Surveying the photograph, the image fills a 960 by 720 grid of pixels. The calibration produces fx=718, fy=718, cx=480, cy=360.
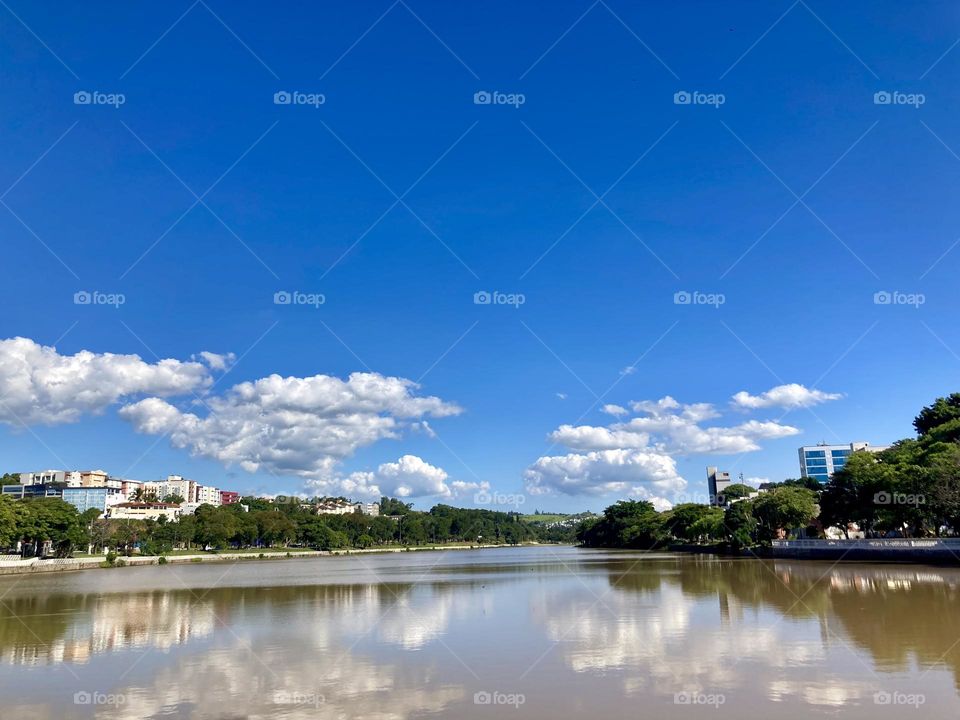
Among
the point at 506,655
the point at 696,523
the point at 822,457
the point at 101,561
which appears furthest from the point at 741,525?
the point at 822,457

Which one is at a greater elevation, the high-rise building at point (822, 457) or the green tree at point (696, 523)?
the high-rise building at point (822, 457)

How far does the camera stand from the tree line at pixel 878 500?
47844 mm

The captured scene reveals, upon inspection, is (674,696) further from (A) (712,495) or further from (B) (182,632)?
(A) (712,495)

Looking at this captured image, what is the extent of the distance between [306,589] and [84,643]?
21.4m

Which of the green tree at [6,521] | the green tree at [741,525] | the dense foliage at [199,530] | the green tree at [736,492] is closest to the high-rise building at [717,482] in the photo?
the green tree at [736,492]

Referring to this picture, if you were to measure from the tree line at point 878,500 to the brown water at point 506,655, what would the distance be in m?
17.6

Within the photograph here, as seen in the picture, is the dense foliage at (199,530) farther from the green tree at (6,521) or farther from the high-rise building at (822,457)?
the high-rise building at (822,457)

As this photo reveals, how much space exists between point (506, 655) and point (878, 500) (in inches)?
1756

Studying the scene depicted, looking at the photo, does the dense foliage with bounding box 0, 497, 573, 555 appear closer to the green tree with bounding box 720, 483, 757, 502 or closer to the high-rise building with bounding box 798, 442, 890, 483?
the green tree with bounding box 720, 483, 757, 502

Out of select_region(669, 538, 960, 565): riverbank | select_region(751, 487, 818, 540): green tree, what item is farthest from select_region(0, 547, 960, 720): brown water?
select_region(751, 487, 818, 540): green tree

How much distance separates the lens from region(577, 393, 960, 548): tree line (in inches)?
1884

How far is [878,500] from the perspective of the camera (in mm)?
51969

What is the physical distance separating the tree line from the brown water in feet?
57.9

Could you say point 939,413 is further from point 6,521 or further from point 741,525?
point 6,521
